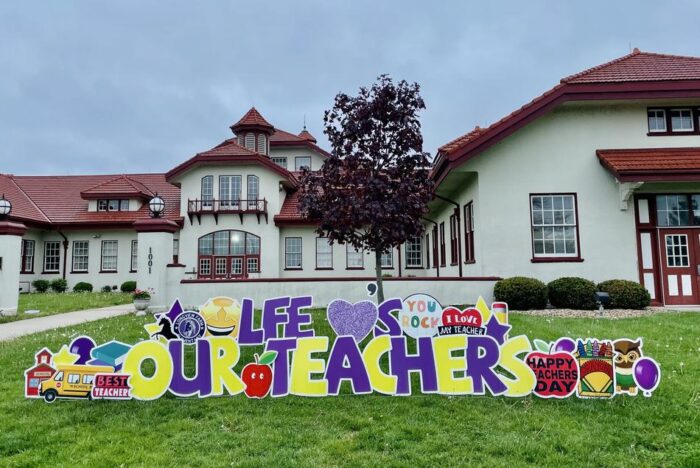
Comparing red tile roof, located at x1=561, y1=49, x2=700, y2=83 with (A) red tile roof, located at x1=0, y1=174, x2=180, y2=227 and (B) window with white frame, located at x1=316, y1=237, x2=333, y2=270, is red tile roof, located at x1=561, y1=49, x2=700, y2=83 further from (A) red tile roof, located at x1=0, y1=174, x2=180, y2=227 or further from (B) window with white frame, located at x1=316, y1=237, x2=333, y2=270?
(A) red tile roof, located at x1=0, y1=174, x2=180, y2=227

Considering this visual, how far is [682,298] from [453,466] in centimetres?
1287

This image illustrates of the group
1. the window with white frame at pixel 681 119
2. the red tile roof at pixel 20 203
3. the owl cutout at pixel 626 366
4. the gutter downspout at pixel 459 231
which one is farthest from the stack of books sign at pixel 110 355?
the red tile roof at pixel 20 203

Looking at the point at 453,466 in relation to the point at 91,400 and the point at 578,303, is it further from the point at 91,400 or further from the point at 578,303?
the point at 578,303

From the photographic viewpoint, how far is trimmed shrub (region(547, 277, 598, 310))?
492 inches

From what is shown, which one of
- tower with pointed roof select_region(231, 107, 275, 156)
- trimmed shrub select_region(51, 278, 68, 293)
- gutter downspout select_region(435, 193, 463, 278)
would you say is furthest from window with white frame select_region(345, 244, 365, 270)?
trimmed shrub select_region(51, 278, 68, 293)

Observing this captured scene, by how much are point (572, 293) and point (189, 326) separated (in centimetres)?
1065

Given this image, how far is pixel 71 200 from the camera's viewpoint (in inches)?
1102

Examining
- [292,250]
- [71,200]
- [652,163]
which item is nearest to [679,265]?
[652,163]

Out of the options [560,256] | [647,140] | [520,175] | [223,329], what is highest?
[647,140]

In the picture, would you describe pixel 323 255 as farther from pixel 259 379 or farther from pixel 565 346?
pixel 565 346

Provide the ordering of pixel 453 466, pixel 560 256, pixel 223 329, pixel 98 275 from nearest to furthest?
pixel 453 466 → pixel 223 329 → pixel 560 256 → pixel 98 275

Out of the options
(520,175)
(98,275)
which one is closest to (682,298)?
(520,175)

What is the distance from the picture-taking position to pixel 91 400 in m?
5.38

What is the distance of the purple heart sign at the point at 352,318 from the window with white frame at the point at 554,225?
962 cm
